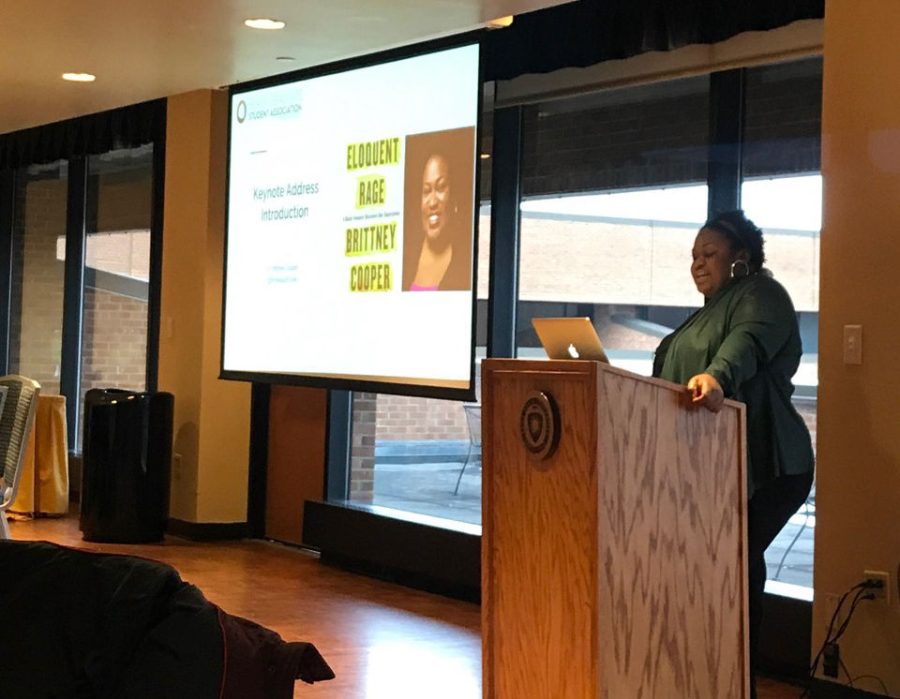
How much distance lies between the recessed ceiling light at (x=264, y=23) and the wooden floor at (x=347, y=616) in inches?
94.3

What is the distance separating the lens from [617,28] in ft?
16.8

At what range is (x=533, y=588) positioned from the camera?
2.87 metres

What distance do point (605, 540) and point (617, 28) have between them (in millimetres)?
2948

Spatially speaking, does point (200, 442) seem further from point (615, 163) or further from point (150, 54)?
point (615, 163)

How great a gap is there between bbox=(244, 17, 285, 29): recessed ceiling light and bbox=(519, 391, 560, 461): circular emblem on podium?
2940 mm

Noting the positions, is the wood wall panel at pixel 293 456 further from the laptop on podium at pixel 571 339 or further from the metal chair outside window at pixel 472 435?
the laptop on podium at pixel 571 339

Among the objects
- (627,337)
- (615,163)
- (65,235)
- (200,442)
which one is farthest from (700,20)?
→ (65,235)

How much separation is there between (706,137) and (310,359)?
7.03 feet

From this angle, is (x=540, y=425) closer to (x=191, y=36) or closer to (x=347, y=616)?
(x=347, y=616)

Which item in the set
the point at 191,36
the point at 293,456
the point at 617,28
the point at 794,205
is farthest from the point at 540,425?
the point at 293,456

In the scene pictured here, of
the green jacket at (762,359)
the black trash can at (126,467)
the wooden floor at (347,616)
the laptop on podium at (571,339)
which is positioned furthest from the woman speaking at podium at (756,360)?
the black trash can at (126,467)

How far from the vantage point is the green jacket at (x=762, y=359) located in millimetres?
3506

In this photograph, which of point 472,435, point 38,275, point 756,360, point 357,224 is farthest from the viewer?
point 38,275

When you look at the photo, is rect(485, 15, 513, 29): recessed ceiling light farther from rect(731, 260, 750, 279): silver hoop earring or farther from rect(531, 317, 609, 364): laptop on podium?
rect(531, 317, 609, 364): laptop on podium
